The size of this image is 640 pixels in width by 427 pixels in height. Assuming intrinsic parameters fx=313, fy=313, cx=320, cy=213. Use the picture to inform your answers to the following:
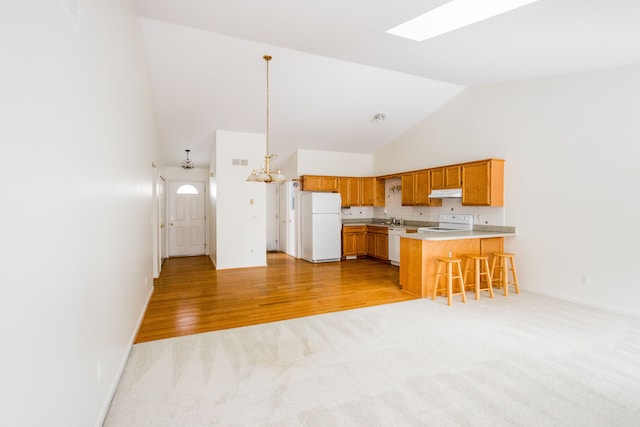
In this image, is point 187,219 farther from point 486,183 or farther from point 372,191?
point 486,183

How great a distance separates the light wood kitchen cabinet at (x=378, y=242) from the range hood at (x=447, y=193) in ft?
5.33

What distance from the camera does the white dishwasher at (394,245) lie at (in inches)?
275

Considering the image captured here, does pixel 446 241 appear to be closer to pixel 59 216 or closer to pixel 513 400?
pixel 513 400

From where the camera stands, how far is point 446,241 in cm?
488

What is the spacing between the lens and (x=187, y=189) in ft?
29.7

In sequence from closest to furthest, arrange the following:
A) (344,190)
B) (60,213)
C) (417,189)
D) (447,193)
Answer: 1. (60,213)
2. (447,193)
3. (417,189)
4. (344,190)

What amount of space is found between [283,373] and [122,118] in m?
2.61

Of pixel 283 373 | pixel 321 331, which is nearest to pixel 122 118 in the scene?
pixel 283 373

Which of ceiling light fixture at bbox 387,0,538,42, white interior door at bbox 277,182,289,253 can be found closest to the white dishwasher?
white interior door at bbox 277,182,289,253

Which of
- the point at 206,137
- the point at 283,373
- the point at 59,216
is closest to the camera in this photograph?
the point at 59,216

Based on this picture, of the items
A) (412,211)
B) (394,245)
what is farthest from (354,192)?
(394,245)

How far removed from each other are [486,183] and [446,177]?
2.87 feet

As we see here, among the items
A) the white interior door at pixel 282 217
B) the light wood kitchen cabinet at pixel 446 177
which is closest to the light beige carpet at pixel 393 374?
the light wood kitchen cabinet at pixel 446 177

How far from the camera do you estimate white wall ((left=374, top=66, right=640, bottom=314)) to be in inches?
151
